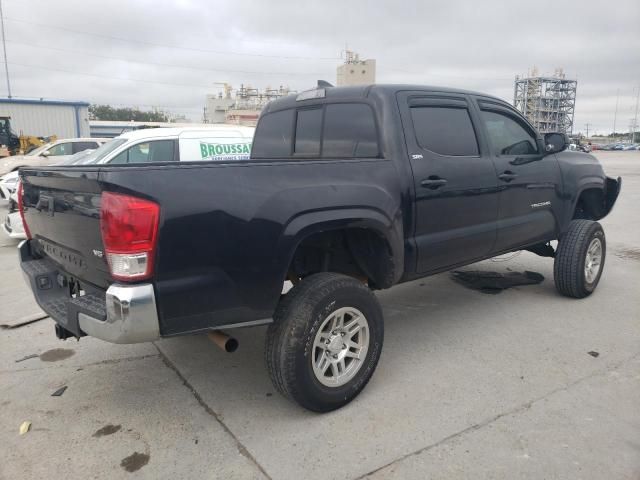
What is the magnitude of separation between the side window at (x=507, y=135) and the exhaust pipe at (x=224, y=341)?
2.81m

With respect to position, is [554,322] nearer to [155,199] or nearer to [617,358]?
[617,358]

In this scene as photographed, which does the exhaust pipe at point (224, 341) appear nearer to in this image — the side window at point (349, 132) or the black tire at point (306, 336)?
the black tire at point (306, 336)

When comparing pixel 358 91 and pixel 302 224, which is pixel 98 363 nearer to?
pixel 302 224

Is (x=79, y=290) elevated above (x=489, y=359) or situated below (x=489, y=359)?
above

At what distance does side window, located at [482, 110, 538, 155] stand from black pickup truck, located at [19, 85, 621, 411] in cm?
2

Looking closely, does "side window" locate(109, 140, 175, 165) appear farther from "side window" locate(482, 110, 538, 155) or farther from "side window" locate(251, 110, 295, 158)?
"side window" locate(482, 110, 538, 155)

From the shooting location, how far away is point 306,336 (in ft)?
9.27

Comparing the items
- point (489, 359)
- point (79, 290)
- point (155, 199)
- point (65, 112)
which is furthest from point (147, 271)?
point (65, 112)

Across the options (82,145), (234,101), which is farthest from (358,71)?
(82,145)

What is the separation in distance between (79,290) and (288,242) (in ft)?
4.34

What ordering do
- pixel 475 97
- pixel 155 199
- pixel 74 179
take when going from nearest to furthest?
pixel 155 199, pixel 74 179, pixel 475 97

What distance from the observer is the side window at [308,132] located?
13.1ft

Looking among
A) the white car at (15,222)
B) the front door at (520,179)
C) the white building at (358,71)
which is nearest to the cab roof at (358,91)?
the front door at (520,179)

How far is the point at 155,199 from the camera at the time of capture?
234cm
